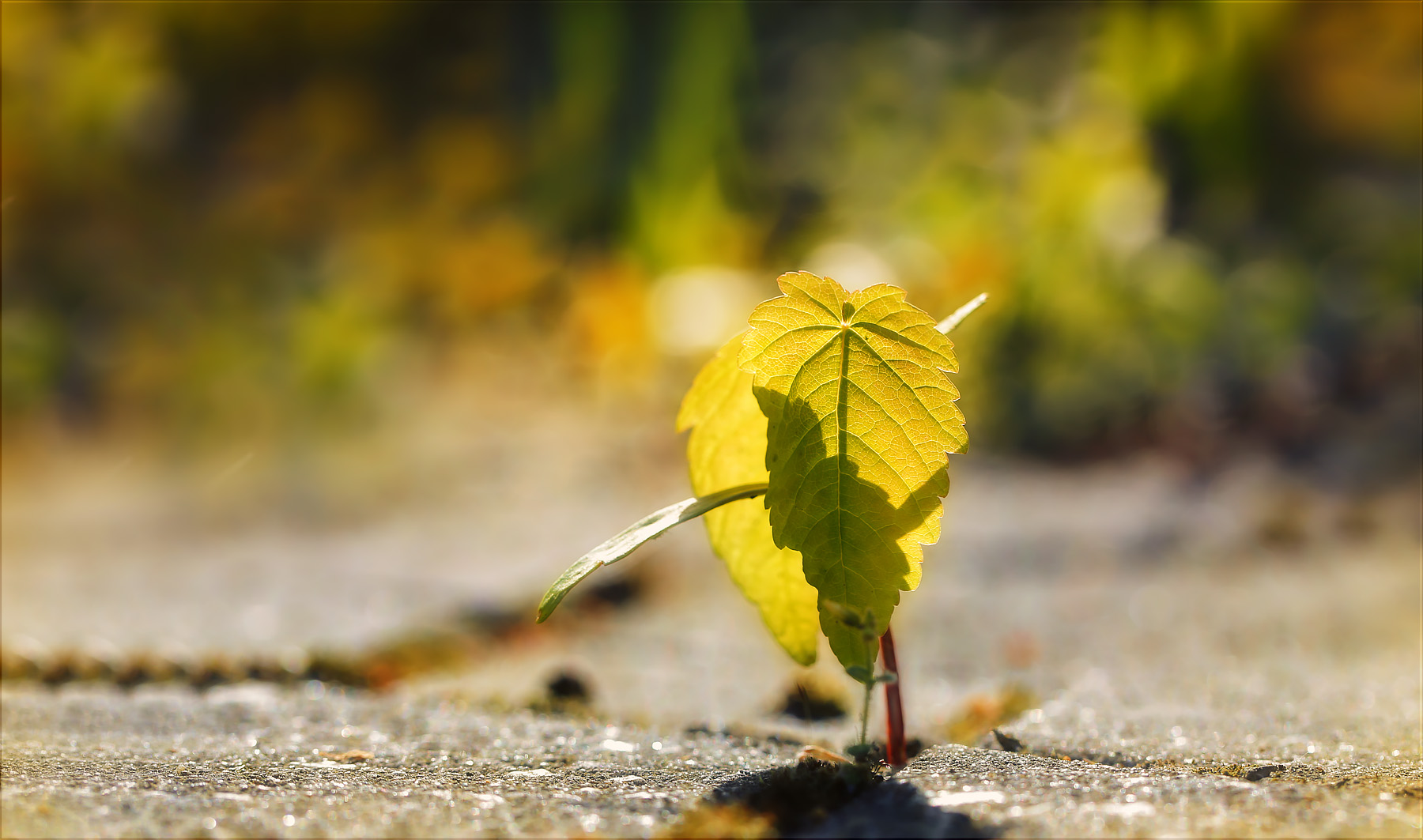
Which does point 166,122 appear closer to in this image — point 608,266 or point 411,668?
point 608,266

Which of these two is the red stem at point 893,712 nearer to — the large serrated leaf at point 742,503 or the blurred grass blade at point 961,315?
the large serrated leaf at point 742,503

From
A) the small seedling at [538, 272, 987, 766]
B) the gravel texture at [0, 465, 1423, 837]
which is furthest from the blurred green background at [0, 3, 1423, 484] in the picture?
the small seedling at [538, 272, 987, 766]

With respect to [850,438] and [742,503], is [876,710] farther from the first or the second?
[850,438]

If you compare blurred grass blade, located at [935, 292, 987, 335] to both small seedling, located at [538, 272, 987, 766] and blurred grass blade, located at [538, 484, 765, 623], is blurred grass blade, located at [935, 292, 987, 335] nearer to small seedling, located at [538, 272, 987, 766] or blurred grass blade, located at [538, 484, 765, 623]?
small seedling, located at [538, 272, 987, 766]

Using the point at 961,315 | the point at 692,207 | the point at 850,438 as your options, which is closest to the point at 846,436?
the point at 850,438

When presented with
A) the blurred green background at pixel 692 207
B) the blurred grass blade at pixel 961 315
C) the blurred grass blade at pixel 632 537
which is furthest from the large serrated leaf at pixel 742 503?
the blurred green background at pixel 692 207

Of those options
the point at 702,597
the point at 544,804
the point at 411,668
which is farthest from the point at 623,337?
the point at 544,804

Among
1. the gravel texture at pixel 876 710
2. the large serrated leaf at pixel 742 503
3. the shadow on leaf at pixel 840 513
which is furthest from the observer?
the large serrated leaf at pixel 742 503
